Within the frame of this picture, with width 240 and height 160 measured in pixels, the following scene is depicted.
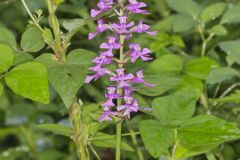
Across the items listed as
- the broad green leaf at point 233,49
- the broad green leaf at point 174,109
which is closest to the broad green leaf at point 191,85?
the broad green leaf at point 233,49

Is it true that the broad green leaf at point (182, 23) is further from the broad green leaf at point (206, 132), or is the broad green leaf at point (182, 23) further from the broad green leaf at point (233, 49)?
the broad green leaf at point (206, 132)

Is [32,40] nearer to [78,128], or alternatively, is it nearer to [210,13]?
[78,128]

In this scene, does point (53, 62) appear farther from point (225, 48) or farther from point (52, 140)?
point (52, 140)

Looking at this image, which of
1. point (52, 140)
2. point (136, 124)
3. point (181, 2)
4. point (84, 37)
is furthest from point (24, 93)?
point (84, 37)

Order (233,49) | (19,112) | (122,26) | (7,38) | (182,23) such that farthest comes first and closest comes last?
(19,112)
(182,23)
(233,49)
(7,38)
(122,26)

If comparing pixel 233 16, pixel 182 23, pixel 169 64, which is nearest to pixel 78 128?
pixel 169 64

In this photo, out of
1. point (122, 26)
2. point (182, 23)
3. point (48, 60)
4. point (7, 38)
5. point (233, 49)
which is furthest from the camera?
point (182, 23)

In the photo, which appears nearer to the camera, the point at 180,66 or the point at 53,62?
the point at 53,62
